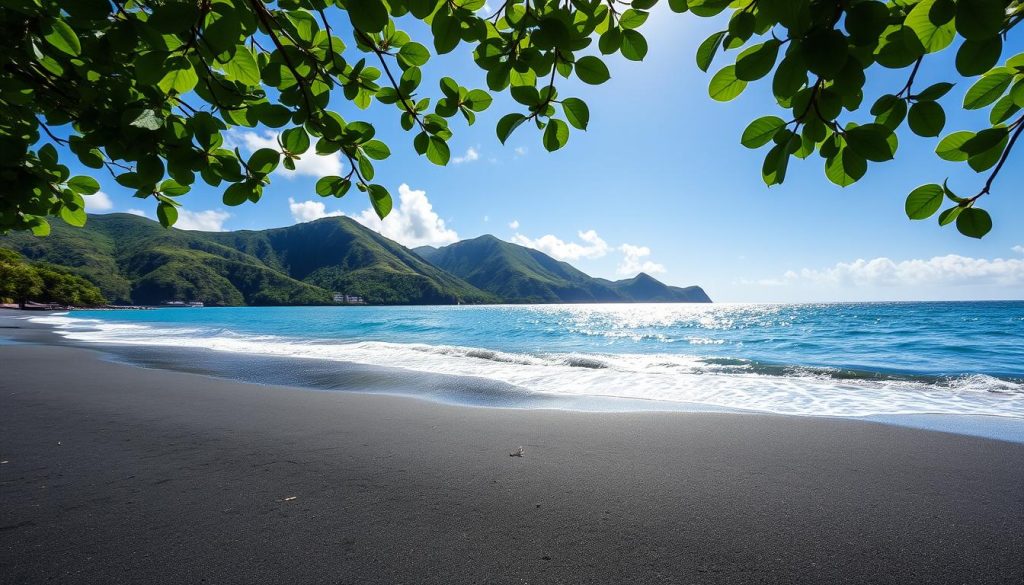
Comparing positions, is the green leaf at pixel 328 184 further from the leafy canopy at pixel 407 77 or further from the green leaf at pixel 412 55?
the green leaf at pixel 412 55

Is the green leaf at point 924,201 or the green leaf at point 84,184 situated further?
the green leaf at point 84,184

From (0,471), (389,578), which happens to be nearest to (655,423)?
(389,578)

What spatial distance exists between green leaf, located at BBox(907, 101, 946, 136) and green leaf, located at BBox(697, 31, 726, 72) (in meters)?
0.43

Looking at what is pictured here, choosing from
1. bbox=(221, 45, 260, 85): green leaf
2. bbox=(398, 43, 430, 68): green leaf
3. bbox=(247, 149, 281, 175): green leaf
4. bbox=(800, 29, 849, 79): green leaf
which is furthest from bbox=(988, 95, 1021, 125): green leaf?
bbox=(221, 45, 260, 85): green leaf

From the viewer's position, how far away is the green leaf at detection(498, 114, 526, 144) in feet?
3.61

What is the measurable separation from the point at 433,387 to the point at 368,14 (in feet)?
29.9

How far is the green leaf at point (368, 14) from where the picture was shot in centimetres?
98

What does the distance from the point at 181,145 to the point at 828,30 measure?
1.65 metres

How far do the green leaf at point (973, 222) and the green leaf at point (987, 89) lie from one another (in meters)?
0.27

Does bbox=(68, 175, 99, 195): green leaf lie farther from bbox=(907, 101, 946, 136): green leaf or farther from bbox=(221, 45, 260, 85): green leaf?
bbox=(907, 101, 946, 136): green leaf

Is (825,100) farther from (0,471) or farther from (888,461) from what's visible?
(0,471)

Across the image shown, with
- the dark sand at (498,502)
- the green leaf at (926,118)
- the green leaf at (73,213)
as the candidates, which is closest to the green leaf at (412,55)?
the green leaf at (926,118)

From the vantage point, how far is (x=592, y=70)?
1119 millimetres

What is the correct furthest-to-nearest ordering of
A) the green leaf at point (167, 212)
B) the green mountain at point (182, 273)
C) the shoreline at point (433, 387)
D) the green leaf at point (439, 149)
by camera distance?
1. the green mountain at point (182, 273)
2. the shoreline at point (433, 387)
3. the green leaf at point (167, 212)
4. the green leaf at point (439, 149)
